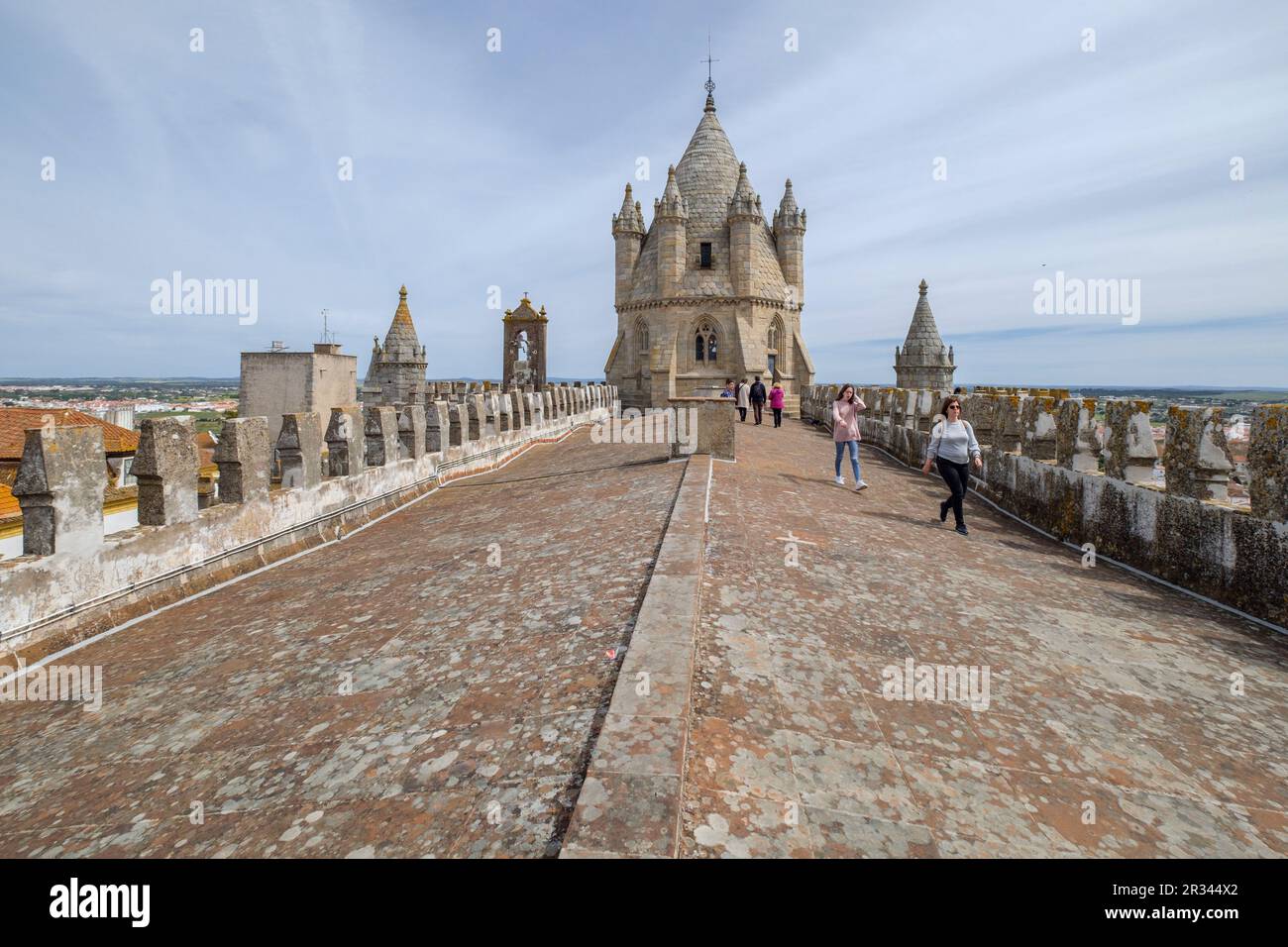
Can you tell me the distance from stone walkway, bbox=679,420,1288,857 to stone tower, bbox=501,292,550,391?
38.6 metres

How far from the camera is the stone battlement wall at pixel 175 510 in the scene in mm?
4586

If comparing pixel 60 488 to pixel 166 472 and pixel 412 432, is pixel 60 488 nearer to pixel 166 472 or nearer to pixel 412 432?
pixel 166 472

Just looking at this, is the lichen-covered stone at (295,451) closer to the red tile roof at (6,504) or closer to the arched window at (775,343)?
the red tile roof at (6,504)

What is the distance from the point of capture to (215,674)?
13.0ft

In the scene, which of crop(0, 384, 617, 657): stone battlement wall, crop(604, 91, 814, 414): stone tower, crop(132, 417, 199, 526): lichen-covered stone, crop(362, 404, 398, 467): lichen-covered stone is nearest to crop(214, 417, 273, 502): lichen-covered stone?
crop(0, 384, 617, 657): stone battlement wall

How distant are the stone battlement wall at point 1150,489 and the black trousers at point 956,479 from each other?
128cm

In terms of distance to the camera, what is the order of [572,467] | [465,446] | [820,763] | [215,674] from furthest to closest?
[465,446]
[572,467]
[215,674]
[820,763]

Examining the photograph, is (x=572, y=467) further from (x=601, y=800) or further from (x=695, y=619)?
(x=601, y=800)

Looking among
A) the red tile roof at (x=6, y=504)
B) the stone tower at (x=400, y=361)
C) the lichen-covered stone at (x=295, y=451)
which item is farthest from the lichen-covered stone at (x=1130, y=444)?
the stone tower at (x=400, y=361)

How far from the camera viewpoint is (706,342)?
3512 centimetres

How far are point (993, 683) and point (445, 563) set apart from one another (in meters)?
4.15

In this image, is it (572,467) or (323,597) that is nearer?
(323,597)

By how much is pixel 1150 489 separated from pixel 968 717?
4765mm
